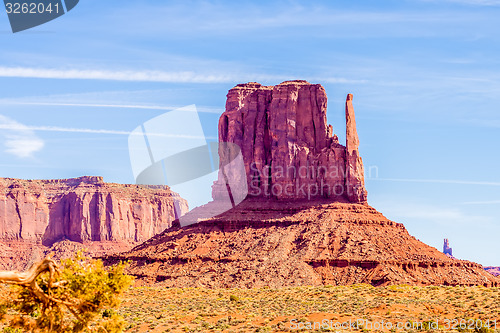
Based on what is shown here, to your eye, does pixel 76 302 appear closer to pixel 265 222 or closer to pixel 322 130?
pixel 265 222

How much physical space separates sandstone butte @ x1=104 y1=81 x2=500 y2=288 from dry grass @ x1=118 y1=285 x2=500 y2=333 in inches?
437

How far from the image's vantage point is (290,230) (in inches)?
3627

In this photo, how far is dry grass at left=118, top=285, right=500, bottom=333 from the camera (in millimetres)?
46938

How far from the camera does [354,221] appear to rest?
304 ft

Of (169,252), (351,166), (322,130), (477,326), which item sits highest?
(322,130)

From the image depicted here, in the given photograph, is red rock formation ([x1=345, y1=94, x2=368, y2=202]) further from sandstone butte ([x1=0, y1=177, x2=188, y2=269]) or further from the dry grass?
sandstone butte ([x1=0, y1=177, x2=188, y2=269])

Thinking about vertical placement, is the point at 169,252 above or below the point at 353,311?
above

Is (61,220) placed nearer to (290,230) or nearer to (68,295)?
(290,230)

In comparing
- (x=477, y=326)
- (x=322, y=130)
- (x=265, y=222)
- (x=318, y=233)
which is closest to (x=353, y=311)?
(x=477, y=326)

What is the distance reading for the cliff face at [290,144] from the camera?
4013 inches

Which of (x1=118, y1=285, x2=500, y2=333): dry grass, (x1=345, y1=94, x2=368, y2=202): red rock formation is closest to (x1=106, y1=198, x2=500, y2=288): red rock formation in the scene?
(x1=345, y1=94, x2=368, y2=202): red rock formation

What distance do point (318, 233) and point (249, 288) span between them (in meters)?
15.6

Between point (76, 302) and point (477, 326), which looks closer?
point (76, 302)

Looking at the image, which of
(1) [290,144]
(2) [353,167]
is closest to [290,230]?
(2) [353,167]
